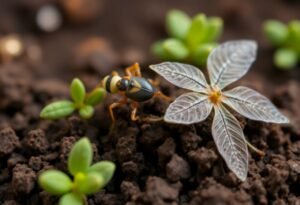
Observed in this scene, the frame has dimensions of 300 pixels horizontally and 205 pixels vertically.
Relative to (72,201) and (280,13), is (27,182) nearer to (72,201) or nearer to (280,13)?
(72,201)

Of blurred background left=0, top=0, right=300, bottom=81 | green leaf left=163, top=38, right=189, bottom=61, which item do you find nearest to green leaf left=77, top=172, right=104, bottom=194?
green leaf left=163, top=38, right=189, bottom=61

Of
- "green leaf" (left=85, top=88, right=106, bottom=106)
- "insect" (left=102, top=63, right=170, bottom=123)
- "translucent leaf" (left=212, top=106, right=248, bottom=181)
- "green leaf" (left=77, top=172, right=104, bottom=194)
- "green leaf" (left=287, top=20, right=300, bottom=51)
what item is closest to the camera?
"green leaf" (left=77, top=172, right=104, bottom=194)

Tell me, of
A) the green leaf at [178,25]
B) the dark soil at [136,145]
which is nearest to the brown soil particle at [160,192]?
the dark soil at [136,145]

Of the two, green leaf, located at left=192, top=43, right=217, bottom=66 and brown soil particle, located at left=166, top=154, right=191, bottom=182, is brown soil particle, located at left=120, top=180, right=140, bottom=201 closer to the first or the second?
brown soil particle, located at left=166, top=154, right=191, bottom=182

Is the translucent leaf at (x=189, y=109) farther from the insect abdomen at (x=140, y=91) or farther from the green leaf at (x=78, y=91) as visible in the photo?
the green leaf at (x=78, y=91)

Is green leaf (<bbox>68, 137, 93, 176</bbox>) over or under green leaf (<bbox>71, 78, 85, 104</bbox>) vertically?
under

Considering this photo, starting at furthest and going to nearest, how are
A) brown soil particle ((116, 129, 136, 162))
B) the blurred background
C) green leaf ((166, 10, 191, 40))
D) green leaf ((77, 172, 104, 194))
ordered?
the blurred background
green leaf ((166, 10, 191, 40))
brown soil particle ((116, 129, 136, 162))
green leaf ((77, 172, 104, 194))
